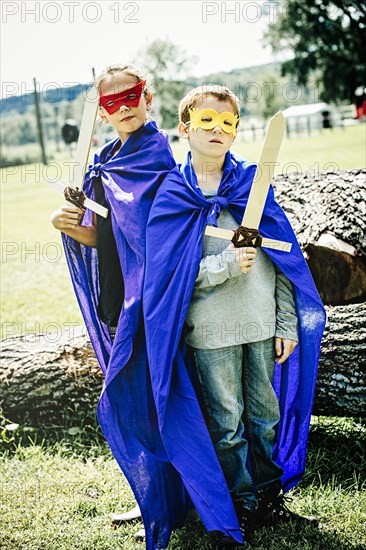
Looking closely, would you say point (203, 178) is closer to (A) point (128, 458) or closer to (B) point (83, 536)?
(A) point (128, 458)

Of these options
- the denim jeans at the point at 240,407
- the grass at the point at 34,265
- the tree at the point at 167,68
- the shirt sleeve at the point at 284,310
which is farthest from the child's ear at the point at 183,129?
the tree at the point at 167,68

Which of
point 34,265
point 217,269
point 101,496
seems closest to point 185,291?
point 217,269

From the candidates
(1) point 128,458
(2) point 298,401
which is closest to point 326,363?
(2) point 298,401

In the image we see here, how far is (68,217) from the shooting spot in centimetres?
311

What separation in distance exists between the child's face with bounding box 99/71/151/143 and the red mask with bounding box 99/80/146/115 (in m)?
0.01

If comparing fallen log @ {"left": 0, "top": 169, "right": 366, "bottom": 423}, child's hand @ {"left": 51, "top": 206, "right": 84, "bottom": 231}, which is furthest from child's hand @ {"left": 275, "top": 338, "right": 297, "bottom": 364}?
child's hand @ {"left": 51, "top": 206, "right": 84, "bottom": 231}

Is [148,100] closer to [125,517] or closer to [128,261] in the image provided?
[128,261]

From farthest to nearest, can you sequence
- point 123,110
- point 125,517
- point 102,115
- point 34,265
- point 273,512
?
point 34,265, point 125,517, point 273,512, point 102,115, point 123,110

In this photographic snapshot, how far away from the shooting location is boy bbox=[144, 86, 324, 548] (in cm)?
293

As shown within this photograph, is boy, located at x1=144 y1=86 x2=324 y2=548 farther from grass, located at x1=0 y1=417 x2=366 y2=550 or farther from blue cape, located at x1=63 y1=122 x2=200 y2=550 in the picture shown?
grass, located at x1=0 y1=417 x2=366 y2=550

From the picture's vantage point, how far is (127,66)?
319 centimetres

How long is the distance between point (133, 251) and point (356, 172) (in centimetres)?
317

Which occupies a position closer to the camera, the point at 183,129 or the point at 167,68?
the point at 183,129

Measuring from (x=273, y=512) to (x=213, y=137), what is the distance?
6.35ft
